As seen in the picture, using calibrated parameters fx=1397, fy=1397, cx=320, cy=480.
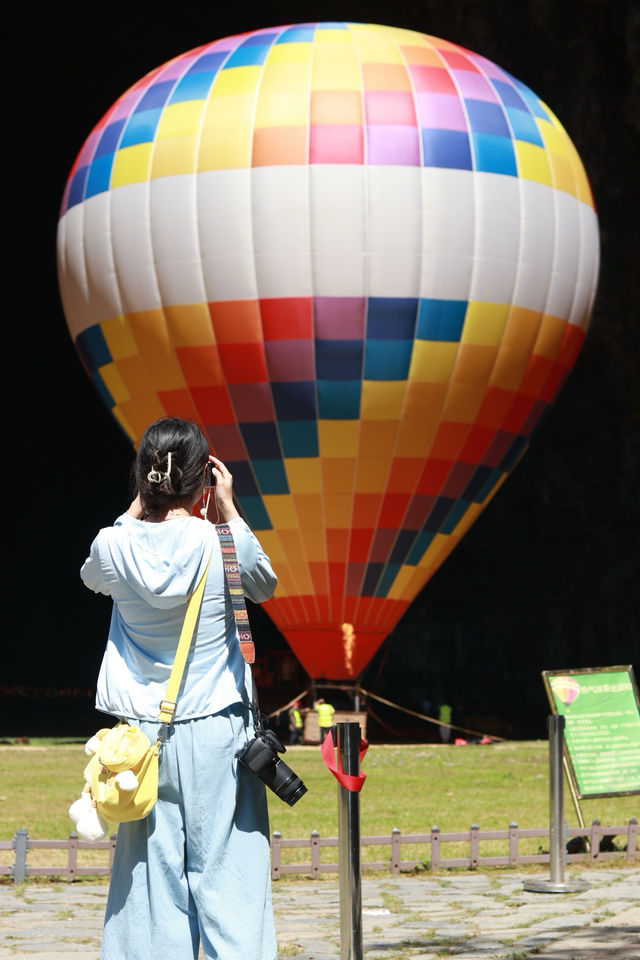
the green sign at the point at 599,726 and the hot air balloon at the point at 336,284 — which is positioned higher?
the hot air balloon at the point at 336,284

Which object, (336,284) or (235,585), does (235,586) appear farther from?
(336,284)

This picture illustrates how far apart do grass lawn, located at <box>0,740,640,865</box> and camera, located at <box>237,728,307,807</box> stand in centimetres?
606

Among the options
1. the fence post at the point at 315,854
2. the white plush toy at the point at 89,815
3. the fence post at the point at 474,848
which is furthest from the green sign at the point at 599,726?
the white plush toy at the point at 89,815

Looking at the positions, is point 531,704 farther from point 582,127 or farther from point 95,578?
point 95,578

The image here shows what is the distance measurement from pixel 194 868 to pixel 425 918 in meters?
3.92

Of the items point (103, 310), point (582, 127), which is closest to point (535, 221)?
point (103, 310)

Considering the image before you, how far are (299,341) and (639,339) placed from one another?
49.6 ft

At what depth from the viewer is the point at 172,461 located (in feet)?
13.3

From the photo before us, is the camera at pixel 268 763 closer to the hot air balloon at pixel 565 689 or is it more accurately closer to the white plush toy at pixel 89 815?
the white plush toy at pixel 89 815

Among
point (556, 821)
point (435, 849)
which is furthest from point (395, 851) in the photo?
point (556, 821)

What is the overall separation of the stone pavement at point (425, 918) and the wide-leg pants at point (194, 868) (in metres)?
2.50

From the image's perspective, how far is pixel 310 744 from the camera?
67.3ft

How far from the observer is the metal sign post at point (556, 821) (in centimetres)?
860

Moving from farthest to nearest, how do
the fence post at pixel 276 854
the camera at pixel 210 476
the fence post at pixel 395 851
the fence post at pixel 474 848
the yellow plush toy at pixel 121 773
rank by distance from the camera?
the fence post at pixel 474 848
the fence post at pixel 395 851
the fence post at pixel 276 854
the camera at pixel 210 476
the yellow plush toy at pixel 121 773
